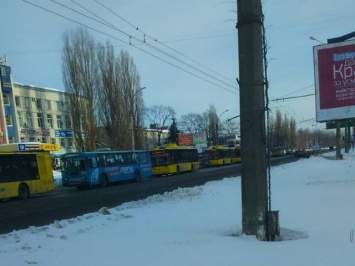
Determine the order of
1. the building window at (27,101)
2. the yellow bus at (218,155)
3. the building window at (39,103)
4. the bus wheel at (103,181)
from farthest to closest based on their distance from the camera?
1. the building window at (39,103)
2. the building window at (27,101)
3. the yellow bus at (218,155)
4. the bus wheel at (103,181)

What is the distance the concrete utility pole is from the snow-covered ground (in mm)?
673

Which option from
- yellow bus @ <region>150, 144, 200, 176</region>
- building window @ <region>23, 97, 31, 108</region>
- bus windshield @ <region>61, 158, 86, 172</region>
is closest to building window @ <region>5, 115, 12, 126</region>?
building window @ <region>23, 97, 31, 108</region>

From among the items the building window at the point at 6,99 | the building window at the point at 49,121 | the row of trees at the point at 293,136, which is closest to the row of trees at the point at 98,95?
the building window at the point at 6,99

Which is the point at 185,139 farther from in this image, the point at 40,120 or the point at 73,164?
the point at 73,164

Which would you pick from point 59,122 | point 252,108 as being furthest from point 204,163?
point 252,108

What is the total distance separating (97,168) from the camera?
101 feet

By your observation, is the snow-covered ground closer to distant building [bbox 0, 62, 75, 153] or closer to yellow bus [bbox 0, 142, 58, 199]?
yellow bus [bbox 0, 142, 58, 199]

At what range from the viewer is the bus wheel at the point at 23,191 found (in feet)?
81.5

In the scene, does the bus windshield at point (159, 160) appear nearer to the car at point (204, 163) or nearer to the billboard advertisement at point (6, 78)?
the car at point (204, 163)

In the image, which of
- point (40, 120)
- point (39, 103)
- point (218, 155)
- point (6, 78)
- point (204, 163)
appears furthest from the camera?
point (40, 120)

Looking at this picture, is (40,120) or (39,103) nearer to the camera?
(39,103)

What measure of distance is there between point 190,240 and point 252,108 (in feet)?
7.66

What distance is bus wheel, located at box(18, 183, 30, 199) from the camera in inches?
978

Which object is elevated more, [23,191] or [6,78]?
[6,78]
